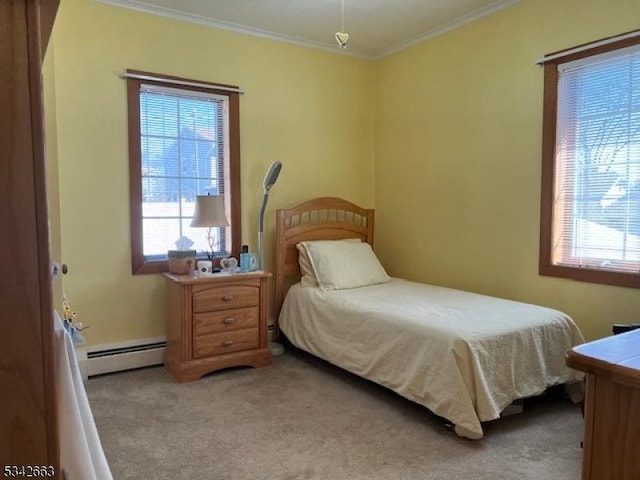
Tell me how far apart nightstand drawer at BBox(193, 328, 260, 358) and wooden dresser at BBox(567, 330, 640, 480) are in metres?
2.67

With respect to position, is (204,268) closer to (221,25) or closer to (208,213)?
(208,213)

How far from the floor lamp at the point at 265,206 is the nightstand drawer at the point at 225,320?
0.42 meters

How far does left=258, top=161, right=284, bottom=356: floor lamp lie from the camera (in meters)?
3.62

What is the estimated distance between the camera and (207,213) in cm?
338

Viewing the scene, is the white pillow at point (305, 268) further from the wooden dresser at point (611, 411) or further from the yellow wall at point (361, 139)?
the wooden dresser at point (611, 411)

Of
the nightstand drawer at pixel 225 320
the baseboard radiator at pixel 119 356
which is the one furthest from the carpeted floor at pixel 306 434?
the nightstand drawer at pixel 225 320

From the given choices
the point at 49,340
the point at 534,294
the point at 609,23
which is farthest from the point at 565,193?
the point at 49,340

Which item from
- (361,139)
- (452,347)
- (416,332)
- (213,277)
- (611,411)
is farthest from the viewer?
(361,139)

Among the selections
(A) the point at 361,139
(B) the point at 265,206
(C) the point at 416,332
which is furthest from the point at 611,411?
(A) the point at 361,139

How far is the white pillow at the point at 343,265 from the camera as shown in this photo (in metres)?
3.63

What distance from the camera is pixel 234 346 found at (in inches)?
134

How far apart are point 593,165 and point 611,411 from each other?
239 centimetres

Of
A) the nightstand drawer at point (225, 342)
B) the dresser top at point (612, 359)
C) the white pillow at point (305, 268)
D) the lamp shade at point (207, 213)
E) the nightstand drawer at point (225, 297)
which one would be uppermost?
the lamp shade at point (207, 213)

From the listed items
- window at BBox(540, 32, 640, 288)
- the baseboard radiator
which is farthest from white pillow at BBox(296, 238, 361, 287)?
window at BBox(540, 32, 640, 288)
